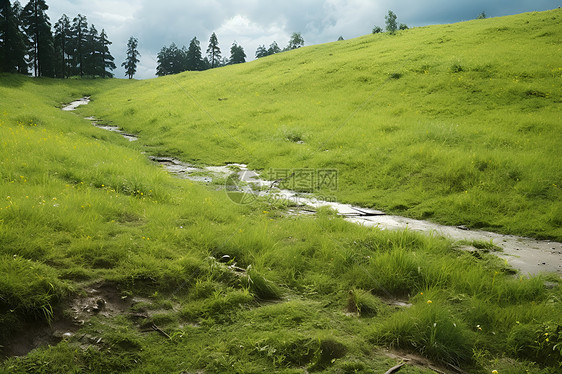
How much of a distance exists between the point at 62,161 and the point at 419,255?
883 cm

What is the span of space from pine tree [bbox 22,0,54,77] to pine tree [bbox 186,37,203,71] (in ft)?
93.5

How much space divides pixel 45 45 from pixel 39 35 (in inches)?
80.4

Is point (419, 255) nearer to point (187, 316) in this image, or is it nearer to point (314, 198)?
point (187, 316)

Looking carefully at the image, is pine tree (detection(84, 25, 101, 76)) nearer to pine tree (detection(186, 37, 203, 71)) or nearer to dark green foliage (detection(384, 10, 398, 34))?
pine tree (detection(186, 37, 203, 71))

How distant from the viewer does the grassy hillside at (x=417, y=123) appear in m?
9.03

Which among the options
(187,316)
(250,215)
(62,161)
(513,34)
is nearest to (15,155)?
(62,161)

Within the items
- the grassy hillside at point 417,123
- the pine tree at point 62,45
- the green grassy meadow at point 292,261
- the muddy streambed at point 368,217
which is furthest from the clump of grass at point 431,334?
the pine tree at point 62,45

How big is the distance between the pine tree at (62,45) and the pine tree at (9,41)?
53.2 ft

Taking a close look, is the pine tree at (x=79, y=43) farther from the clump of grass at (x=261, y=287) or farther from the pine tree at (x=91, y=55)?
the clump of grass at (x=261, y=287)

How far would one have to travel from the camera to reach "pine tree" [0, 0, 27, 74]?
41.8 meters

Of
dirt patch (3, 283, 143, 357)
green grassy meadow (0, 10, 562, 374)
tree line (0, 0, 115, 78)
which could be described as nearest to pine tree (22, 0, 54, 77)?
tree line (0, 0, 115, 78)

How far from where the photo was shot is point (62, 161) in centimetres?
871

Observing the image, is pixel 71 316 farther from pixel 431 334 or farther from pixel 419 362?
pixel 431 334

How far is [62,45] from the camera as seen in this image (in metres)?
61.3
